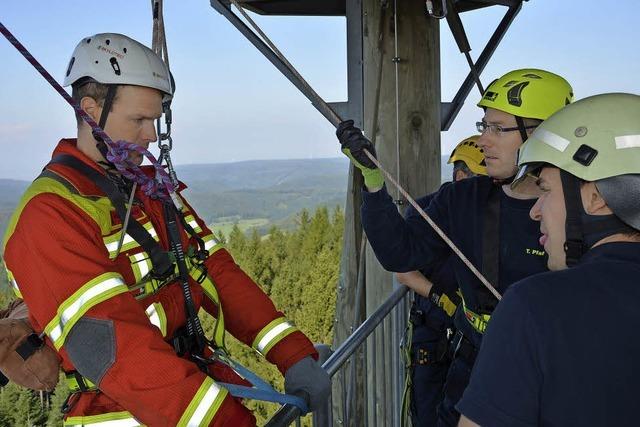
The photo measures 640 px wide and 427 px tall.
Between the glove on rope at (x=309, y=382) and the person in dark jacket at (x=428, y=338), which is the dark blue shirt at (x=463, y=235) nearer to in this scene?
the person in dark jacket at (x=428, y=338)

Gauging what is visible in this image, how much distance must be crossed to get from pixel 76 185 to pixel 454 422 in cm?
165

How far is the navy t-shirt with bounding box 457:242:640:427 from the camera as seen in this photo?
3.78 feet

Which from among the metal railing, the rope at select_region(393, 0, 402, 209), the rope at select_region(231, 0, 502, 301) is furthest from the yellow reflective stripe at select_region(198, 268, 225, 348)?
the rope at select_region(393, 0, 402, 209)

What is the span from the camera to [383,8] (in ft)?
12.4

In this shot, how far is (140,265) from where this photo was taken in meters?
1.88

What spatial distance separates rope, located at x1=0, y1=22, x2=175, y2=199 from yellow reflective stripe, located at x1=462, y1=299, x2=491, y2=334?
4.13 feet

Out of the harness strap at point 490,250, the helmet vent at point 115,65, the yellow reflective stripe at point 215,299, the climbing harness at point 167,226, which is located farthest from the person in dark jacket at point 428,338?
the helmet vent at point 115,65

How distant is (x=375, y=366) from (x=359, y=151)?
90 centimetres

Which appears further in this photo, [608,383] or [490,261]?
[490,261]

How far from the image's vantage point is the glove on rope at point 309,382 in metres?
1.86

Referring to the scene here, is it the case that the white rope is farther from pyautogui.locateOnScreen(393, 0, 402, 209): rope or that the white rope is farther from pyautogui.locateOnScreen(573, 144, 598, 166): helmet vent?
pyautogui.locateOnScreen(573, 144, 598, 166): helmet vent

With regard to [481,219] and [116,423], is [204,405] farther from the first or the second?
[481,219]

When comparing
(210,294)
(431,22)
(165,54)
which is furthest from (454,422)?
(431,22)

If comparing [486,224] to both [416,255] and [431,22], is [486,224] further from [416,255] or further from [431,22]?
[431,22]
